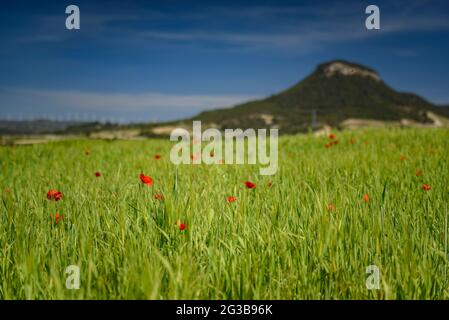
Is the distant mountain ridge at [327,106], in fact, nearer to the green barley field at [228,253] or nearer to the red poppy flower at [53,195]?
the red poppy flower at [53,195]

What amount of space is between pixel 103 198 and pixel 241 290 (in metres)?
2.62

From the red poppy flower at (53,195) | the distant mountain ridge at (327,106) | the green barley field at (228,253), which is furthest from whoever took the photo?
the distant mountain ridge at (327,106)

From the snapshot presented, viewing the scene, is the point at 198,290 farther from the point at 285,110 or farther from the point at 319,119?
the point at 285,110

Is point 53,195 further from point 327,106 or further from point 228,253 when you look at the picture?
point 327,106

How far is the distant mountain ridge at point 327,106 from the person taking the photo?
382 ft

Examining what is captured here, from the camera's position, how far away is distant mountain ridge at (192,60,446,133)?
11638cm

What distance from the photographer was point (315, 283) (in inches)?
90.1

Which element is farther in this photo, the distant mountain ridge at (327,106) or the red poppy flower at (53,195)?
the distant mountain ridge at (327,106)

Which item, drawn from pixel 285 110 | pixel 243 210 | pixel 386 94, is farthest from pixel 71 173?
pixel 386 94

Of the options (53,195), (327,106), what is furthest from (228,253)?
(327,106)

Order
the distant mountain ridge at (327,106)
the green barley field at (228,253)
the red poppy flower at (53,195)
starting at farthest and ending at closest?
the distant mountain ridge at (327,106), the red poppy flower at (53,195), the green barley field at (228,253)

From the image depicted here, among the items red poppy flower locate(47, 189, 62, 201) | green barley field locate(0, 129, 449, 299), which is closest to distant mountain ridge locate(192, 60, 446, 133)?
red poppy flower locate(47, 189, 62, 201)

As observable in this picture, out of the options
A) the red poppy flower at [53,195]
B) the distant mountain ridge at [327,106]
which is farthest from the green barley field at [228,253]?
the distant mountain ridge at [327,106]

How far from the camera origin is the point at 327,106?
447ft
